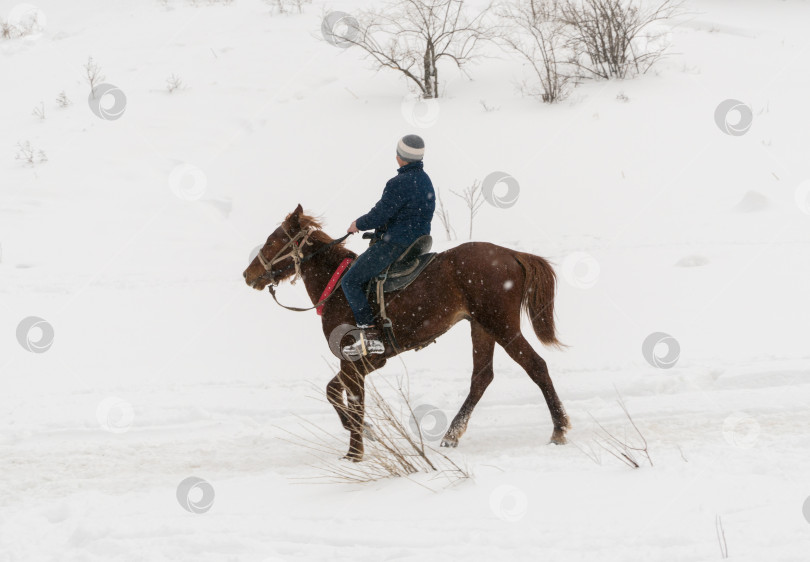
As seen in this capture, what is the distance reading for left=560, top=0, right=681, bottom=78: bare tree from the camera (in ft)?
43.4

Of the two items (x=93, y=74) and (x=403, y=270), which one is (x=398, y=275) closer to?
(x=403, y=270)

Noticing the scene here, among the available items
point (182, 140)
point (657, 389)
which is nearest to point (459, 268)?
point (657, 389)

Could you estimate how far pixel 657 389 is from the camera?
6.23m

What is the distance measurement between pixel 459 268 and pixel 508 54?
10381mm

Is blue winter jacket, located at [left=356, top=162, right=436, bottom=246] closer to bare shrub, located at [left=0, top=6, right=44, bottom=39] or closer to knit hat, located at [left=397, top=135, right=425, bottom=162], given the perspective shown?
knit hat, located at [left=397, top=135, right=425, bottom=162]

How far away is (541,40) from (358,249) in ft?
22.7

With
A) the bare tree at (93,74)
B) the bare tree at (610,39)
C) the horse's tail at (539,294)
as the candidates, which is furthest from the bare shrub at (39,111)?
the horse's tail at (539,294)

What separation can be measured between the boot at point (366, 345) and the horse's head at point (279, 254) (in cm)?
92

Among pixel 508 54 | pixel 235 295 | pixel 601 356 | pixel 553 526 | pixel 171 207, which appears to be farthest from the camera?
pixel 508 54

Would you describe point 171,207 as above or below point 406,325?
below

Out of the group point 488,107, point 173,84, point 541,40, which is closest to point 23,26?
point 173,84

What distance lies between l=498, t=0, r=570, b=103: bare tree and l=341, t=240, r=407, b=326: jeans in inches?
312

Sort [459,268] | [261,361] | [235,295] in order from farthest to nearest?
[235,295] < [261,361] < [459,268]

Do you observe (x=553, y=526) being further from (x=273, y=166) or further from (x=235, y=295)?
(x=273, y=166)
